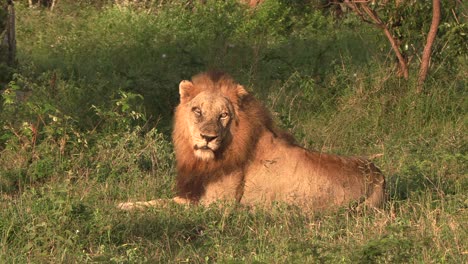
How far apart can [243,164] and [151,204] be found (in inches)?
25.0

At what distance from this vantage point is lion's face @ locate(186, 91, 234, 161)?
20.9 feet

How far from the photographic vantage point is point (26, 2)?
14672 mm

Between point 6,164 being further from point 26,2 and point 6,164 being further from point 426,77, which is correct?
point 26,2

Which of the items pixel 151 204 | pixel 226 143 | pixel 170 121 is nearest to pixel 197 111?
pixel 226 143

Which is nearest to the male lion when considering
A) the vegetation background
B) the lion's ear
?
the lion's ear

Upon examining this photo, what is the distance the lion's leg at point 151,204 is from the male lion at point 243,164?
0.03 ft

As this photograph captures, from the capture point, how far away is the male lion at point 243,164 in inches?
254

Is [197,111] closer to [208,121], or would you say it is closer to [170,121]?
[208,121]

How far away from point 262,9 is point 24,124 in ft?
21.3

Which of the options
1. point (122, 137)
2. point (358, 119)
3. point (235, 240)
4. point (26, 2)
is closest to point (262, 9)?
point (26, 2)

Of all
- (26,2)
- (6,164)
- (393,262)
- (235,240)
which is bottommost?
(26,2)

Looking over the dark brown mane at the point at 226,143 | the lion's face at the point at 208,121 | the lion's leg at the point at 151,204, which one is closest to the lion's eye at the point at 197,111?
the lion's face at the point at 208,121

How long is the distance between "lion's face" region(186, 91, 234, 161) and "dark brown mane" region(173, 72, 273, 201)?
48 millimetres

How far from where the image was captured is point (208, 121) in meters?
6.39
